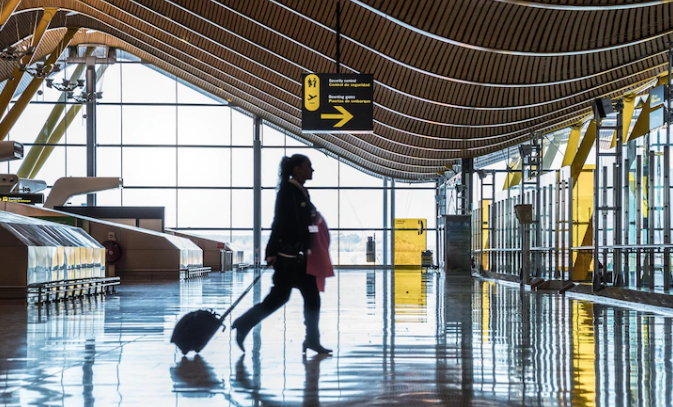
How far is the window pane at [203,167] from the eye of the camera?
46125mm

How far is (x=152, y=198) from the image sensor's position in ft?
152

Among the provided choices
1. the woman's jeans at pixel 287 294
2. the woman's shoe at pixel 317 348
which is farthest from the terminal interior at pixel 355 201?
the woman's jeans at pixel 287 294

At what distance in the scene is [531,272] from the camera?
2506 cm

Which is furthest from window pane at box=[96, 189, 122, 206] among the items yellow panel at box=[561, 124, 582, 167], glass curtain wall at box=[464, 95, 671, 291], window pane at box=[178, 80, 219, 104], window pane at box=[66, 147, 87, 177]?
yellow panel at box=[561, 124, 582, 167]

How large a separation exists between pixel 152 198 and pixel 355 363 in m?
41.6

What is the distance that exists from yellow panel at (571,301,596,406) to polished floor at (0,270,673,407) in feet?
0.03

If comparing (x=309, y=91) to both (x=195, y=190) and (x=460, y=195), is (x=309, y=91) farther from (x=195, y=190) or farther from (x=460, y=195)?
(x=195, y=190)

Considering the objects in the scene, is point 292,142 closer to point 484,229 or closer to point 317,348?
point 484,229

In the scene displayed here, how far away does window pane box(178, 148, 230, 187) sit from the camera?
46125 mm

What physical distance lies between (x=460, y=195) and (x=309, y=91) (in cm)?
2223

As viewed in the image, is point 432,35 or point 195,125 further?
point 195,125

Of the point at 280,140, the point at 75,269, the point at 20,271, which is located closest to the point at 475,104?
the point at 75,269

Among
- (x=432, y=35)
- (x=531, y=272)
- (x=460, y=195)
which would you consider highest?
(x=432, y=35)

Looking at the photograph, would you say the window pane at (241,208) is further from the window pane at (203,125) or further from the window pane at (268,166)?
the window pane at (203,125)
